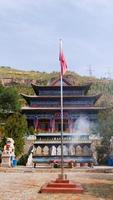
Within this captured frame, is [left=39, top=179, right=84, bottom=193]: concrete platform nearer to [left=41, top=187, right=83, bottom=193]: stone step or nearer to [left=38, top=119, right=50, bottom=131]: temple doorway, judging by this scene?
[left=41, top=187, right=83, bottom=193]: stone step

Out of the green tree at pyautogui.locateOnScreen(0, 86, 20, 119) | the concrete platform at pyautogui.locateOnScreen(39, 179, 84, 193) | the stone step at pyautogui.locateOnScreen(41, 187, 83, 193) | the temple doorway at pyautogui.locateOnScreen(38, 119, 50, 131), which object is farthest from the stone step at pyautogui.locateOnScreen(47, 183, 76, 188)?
the green tree at pyautogui.locateOnScreen(0, 86, 20, 119)

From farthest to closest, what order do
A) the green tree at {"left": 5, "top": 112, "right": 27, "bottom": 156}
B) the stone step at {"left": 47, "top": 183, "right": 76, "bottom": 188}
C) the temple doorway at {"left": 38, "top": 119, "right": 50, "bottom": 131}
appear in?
the temple doorway at {"left": 38, "top": 119, "right": 50, "bottom": 131} → the green tree at {"left": 5, "top": 112, "right": 27, "bottom": 156} → the stone step at {"left": 47, "top": 183, "right": 76, "bottom": 188}

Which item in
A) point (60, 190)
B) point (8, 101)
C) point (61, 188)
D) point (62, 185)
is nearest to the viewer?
point (60, 190)

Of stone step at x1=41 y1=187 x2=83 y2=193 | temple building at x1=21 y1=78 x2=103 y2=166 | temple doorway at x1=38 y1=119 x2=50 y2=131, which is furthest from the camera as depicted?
temple doorway at x1=38 y1=119 x2=50 y2=131

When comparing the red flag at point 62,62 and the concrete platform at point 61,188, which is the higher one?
the red flag at point 62,62

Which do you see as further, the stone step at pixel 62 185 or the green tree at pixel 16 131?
the green tree at pixel 16 131

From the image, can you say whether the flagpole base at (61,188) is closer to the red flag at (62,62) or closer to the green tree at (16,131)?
the red flag at (62,62)

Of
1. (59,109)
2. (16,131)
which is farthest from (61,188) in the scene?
(59,109)

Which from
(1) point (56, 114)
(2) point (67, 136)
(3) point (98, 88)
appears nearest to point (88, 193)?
(2) point (67, 136)

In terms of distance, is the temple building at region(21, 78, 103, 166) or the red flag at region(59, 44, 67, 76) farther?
the temple building at region(21, 78, 103, 166)

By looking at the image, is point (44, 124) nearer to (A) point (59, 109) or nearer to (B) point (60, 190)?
(A) point (59, 109)

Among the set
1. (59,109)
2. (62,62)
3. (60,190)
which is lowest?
(60,190)

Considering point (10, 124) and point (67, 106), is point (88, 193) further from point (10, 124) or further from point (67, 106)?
point (67, 106)

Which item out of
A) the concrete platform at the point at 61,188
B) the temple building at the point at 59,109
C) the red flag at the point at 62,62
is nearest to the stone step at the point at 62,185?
the concrete platform at the point at 61,188
